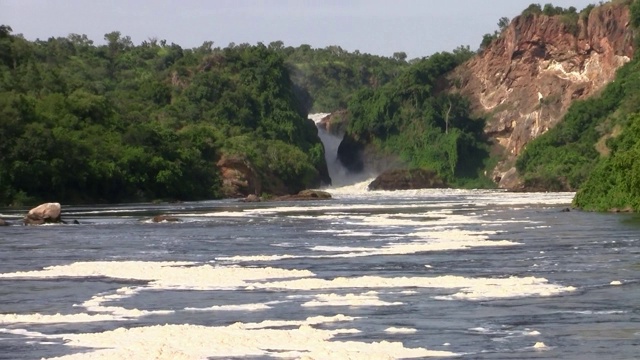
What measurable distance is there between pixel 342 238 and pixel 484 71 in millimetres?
126825

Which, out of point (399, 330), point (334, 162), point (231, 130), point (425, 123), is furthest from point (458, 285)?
point (334, 162)

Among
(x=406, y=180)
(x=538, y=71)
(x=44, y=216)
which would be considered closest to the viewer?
(x=44, y=216)

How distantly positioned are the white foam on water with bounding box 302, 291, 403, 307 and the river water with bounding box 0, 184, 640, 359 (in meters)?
0.05

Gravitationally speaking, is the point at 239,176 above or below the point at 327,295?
below

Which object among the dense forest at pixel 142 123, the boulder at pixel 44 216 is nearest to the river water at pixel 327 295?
the boulder at pixel 44 216

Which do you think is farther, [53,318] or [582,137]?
[582,137]

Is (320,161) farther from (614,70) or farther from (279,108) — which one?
(614,70)

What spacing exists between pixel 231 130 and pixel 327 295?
406 feet

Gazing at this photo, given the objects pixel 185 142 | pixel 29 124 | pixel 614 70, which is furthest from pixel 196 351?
pixel 614 70

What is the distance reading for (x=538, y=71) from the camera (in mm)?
161375

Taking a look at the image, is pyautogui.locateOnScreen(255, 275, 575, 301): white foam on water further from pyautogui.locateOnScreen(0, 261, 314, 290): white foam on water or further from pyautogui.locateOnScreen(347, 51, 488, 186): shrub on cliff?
pyautogui.locateOnScreen(347, 51, 488, 186): shrub on cliff

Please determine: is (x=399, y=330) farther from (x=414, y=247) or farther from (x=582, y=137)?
(x=582, y=137)

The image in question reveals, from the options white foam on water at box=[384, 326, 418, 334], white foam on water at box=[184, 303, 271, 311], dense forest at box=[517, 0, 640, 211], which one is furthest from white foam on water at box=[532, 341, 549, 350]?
dense forest at box=[517, 0, 640, 211]

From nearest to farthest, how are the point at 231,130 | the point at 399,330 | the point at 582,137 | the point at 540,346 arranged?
the point at 540,346 → the point at 399,330 → the point at 582,137 → the point at 231,130
